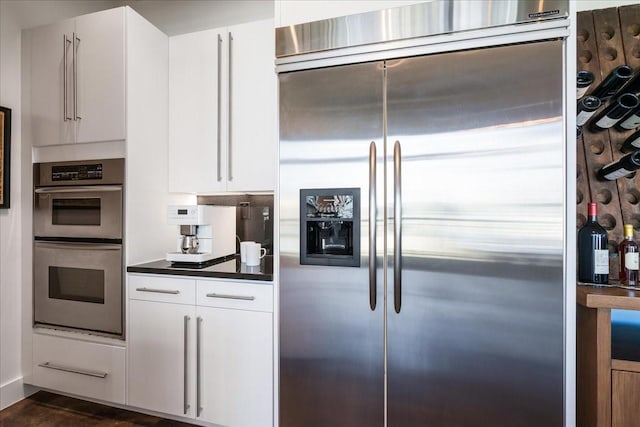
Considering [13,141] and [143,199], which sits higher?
[13,141]

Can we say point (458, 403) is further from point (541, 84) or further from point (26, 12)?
point (26, 12)

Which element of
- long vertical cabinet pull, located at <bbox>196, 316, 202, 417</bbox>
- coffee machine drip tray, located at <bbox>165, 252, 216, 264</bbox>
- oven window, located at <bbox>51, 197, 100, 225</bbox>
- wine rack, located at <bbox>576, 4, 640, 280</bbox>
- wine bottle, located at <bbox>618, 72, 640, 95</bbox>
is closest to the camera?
wine bottle, located at <bbox>618, 72, 640, 95</bbox>

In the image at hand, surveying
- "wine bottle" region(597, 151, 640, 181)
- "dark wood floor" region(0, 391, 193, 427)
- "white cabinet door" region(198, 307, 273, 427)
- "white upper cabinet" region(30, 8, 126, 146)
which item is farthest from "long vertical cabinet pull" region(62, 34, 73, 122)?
"wine bottle" region(597, 151, 640, 181)

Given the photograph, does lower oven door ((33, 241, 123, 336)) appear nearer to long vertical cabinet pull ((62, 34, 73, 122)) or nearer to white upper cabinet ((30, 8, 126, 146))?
white upper cabinet ((30, 8, 126, 146))

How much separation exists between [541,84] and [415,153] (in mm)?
538

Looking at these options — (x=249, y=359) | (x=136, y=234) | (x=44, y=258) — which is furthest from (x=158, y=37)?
(x=249, y=359)

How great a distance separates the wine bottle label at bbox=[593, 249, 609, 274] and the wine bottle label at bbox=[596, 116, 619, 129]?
61 centimetres

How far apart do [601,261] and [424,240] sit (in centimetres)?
79

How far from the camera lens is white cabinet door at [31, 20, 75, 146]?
2.03 meters

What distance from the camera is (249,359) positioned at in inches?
65.8

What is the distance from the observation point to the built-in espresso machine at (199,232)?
187cm

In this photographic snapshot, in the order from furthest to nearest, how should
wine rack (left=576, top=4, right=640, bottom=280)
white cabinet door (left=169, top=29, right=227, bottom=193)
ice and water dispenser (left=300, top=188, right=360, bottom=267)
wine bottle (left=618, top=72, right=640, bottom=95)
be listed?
white cabinet door (left=169, top=29, right=227, bottom=193)
wine rack (left=576, top=4, right=640, bottom=280)
ice and water dispenser (left=300, top=188, right=360, bottom=267)
wine bottle (left=618, top=72, right=640, bottom=95)

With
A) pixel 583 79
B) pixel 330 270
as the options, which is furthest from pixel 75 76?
pixel 583 79

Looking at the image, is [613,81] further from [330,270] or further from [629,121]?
[330,270]
